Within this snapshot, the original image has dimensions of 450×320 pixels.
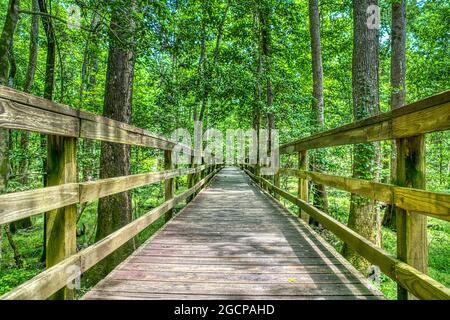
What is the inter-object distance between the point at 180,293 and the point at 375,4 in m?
5.57

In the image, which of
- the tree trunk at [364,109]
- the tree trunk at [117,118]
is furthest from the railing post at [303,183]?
the tree trunk at [117,118]

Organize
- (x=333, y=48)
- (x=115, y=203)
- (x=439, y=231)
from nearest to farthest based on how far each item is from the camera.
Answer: (x=115, y=203)
(x=439, y=231)
(x=333, y=48)

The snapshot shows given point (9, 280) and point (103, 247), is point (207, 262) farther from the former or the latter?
point (9, 280)

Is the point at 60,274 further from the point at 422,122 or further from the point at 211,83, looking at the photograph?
the point at 211,83

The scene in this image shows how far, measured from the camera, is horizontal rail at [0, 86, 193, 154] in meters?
1.46

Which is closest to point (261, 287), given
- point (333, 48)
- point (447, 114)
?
point (447, 114)

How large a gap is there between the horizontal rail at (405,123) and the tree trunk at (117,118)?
3461mm

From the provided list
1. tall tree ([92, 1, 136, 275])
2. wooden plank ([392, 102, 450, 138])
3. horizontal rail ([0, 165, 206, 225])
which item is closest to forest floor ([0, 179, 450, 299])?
tall tree ([92, 1, 136, 275])

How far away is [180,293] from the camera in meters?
2.29

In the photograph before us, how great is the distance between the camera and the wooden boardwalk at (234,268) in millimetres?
2322

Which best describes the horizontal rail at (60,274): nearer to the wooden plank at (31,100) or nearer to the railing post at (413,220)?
the wooden plank at (31,100)

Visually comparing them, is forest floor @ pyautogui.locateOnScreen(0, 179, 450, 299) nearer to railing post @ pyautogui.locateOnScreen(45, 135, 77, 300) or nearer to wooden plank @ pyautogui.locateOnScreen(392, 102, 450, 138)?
railing post @ pyautogui.locateOnScreen(45, 135, 77, 300)

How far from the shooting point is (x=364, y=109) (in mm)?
5195

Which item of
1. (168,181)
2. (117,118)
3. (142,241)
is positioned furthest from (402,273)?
(142,241)
